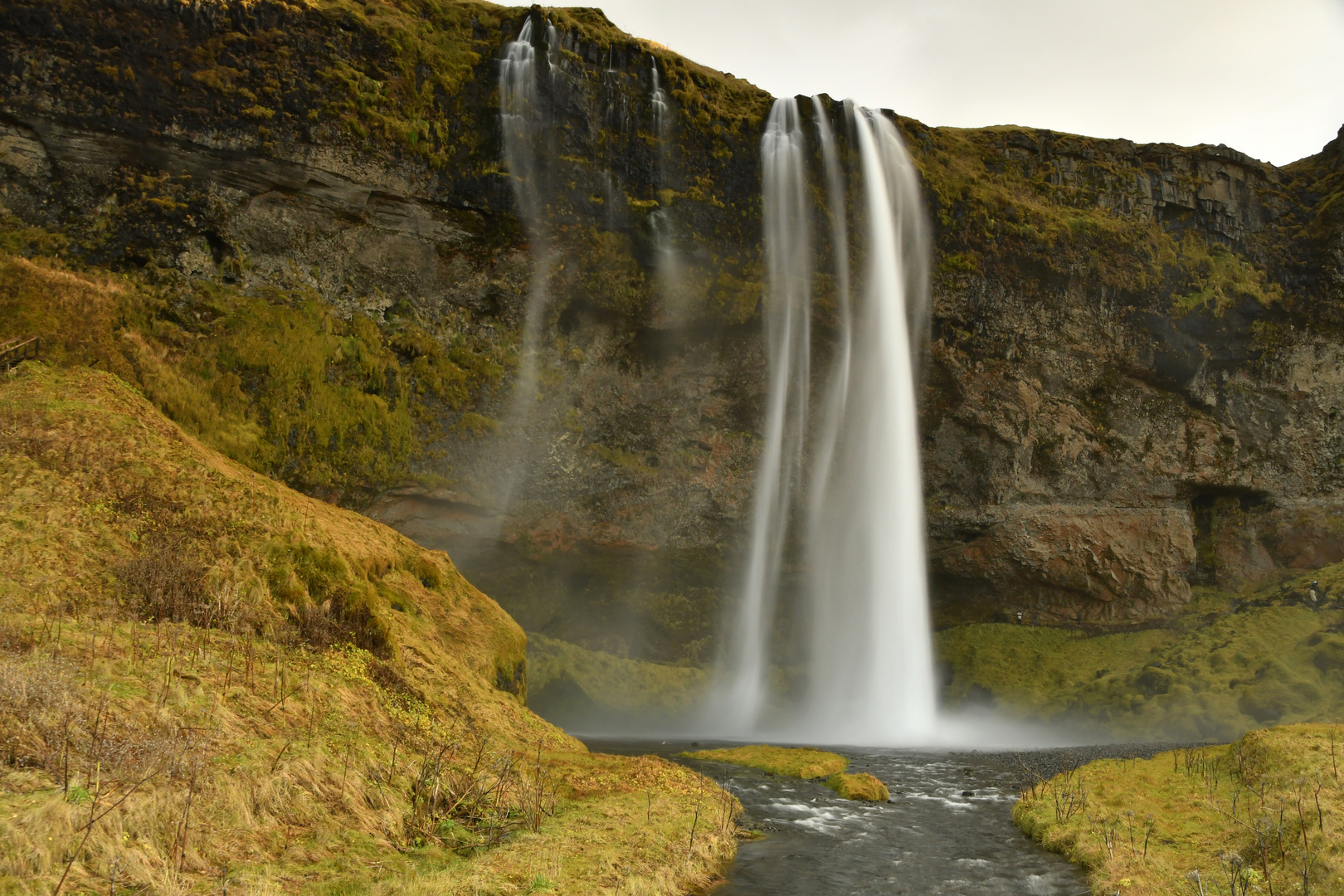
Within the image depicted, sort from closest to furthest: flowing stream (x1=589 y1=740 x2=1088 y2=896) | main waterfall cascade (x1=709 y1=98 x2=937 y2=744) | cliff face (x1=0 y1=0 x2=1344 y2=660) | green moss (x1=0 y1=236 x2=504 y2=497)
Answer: flowing stream (x1=589 y1=740 x2=1088 y2=896) → green moss (x1=0 y1=236 x2=504 y2=497) → cliff face (x1=0 y1=0 x2=1344 y2=660) → main waterfall cascade (x1=709 y1=98 x2=937 y2=744)

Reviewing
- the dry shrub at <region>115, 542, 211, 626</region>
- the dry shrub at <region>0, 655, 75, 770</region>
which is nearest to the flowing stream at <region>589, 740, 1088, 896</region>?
the dry shrub at <region>0, 655, 75, 770</region>

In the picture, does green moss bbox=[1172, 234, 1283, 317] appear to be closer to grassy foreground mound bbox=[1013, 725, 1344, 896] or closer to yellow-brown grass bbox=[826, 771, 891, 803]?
grassy foreground mound bbox=[1013, 725, 1344, 896]

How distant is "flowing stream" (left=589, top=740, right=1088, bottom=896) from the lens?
34.2ft

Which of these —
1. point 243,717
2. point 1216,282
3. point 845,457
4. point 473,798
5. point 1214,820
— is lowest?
point 473,798

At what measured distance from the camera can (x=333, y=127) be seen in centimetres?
2781

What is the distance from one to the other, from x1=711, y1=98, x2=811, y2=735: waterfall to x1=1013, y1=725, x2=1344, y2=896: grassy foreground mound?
2052cm

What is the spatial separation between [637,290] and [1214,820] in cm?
2675

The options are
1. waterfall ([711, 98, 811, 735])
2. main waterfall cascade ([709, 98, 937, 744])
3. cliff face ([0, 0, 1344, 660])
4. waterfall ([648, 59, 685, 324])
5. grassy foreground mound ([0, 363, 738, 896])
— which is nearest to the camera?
grassy foreground mound ([0, 363, 738, 896])

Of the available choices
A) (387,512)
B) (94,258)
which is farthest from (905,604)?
(94,258)

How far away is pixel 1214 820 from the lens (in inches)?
482

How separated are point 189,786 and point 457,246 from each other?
26.7m

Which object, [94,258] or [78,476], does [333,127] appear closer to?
[94,258]

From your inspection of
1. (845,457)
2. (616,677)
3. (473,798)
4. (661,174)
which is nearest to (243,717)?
(473,798)

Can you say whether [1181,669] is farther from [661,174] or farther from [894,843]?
[661,174]
